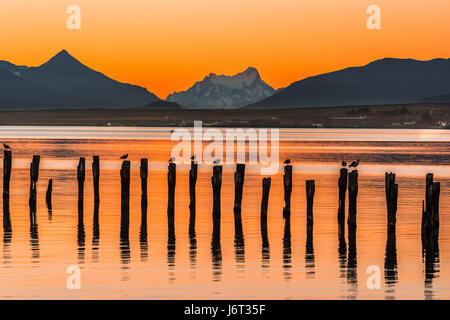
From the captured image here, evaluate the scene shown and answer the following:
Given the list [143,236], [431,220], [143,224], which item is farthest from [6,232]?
[431,220]

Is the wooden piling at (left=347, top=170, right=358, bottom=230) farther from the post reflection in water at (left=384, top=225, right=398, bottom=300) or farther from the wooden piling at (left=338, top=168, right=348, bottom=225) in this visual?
the post reflection in water at (left=384, top=225, right=398, bottom=300)

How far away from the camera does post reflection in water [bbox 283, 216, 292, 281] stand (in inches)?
929

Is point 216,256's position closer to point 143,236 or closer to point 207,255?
point 207,255

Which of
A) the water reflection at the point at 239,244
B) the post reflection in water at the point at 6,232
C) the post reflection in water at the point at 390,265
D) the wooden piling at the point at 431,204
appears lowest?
the post reflection in water at the point at 390,265

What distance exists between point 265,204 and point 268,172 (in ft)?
102

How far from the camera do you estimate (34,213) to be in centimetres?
3469

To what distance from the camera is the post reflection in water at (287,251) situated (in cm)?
2359

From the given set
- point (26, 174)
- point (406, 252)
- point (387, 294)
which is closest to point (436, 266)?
point (406, 252)

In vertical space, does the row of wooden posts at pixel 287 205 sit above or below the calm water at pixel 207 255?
above

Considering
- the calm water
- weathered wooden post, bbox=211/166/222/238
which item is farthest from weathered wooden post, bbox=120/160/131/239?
weathered wooden post, bbox=211/166/222/238

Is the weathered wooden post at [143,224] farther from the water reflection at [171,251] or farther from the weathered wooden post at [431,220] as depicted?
the weathered wooden post at [431,220]

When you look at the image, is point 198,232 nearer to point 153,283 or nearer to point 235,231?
point 235,231

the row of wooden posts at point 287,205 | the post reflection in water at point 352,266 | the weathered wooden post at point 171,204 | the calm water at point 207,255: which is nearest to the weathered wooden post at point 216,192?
the row of wooden posts at point 287,205
